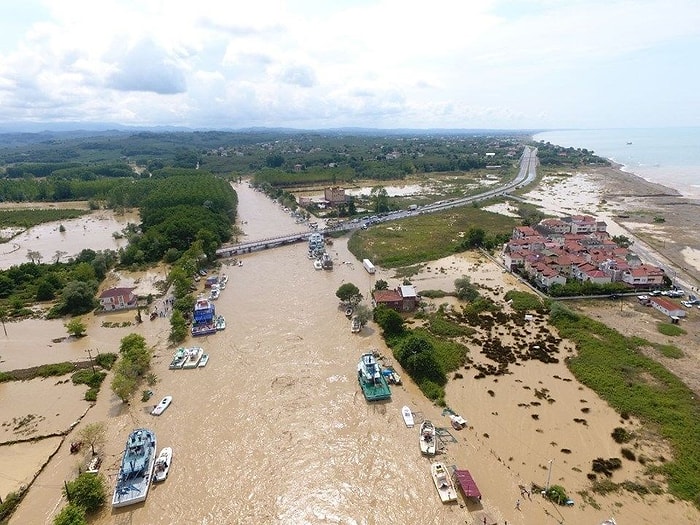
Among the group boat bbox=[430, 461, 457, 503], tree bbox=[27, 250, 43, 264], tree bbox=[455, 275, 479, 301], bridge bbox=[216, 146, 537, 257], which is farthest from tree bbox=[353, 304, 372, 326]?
tree bbox=[27, 250, 43, 264]

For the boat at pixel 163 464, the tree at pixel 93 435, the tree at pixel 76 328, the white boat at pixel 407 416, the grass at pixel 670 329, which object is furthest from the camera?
the tree at pixel 76 328

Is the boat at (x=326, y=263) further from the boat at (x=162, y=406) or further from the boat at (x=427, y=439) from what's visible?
the boat at (x=427, y=439)

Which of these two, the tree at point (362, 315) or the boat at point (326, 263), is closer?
the tree at point (362, 315)

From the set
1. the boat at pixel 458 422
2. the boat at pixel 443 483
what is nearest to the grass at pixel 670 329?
the boat at pixel 458 422

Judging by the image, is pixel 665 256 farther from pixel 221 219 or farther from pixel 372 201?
pixel 221 219

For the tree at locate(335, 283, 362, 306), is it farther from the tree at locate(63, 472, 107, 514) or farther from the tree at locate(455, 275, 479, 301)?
the tree at locate(63, 472, 107, 514)
